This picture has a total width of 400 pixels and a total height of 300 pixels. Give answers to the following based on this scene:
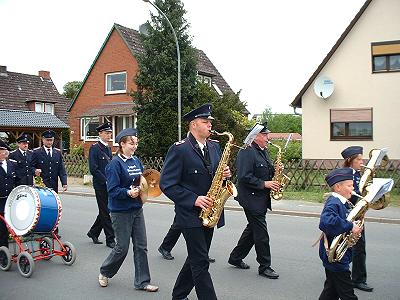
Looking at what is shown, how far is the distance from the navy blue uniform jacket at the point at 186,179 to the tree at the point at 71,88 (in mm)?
74331

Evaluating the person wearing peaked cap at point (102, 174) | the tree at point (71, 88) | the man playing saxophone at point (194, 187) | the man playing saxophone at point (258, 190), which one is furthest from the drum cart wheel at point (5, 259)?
the tree at point (71, 88)

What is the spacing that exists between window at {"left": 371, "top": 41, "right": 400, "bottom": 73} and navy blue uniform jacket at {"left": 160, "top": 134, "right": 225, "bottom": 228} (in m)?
19.5

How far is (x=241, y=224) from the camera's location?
1097 cm

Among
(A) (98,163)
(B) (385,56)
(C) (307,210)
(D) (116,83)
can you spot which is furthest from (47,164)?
(D) (116,83)

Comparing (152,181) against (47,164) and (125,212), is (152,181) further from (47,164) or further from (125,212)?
(47,164)

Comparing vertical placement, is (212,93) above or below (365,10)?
below

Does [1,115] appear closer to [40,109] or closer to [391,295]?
[40,109]

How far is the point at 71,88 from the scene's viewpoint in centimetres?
7875

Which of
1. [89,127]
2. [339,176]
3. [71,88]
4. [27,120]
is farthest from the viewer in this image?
Result: [71,88]

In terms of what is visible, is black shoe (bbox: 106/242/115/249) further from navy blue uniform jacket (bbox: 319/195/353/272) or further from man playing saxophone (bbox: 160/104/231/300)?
navy blue uniform jacket (bbox: 319/195/353/272)

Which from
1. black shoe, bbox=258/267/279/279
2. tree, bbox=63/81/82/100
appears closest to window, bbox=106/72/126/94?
black shoe, bbox=258/267/279/279

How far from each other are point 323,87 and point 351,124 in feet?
7.47

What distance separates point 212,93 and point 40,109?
26.2 m

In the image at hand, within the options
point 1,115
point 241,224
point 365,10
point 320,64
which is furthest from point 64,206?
point 1,115
